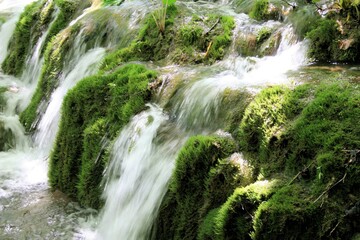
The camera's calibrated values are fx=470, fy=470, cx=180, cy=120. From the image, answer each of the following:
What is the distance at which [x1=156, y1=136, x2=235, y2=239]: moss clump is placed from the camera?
372 centimetres

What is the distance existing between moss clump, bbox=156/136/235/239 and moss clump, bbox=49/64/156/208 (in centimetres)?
137

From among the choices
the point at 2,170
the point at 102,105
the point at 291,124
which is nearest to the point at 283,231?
the point at 291,124

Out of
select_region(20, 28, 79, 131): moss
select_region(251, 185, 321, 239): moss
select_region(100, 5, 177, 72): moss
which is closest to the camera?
select_region(251, 185, 321, 239): moss

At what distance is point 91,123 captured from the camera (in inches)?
214

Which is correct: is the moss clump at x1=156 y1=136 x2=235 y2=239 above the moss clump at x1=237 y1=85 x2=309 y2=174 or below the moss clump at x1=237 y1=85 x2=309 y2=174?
below

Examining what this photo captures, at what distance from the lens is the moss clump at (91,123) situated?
5.16 metres

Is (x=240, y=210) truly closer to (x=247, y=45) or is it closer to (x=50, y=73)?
(x=247, y=45)

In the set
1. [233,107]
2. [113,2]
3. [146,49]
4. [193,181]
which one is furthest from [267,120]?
[113,2]

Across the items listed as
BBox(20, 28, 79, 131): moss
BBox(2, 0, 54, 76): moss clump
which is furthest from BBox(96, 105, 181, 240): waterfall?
BBox(2, 0, 54, 76): moss clump

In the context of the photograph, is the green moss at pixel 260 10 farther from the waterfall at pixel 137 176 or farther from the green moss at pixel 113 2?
the green moss at pixel 113 2

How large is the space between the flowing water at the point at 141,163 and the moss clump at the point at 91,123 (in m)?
0.17

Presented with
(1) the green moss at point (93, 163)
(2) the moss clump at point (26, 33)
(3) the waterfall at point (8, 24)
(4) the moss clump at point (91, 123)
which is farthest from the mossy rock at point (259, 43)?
(3) the waterfall at point (8, 24)

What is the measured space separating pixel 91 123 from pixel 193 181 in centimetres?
205

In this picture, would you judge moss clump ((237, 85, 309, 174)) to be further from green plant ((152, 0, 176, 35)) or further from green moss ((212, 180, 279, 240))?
green plant ((152, 0, 176, 35))
